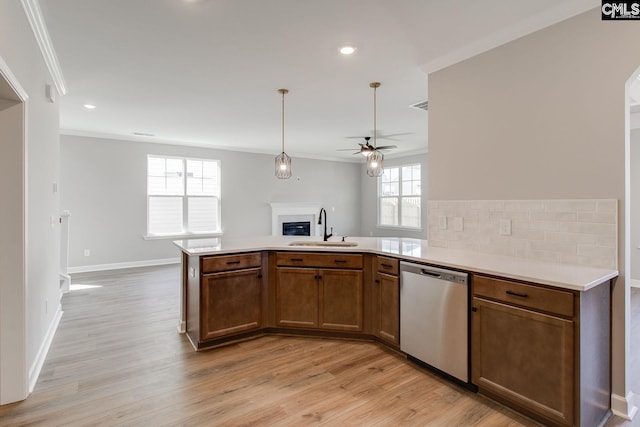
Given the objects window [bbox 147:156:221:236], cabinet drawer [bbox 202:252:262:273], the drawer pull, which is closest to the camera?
the drawer pull

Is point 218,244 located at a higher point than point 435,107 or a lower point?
lower

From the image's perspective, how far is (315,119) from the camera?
5340 mm

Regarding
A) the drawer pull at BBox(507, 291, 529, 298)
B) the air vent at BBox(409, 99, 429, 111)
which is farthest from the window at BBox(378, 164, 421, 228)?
the drawer pull at BBox(507, 291, 529, 298)

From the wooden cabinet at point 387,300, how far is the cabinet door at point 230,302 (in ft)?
3.65

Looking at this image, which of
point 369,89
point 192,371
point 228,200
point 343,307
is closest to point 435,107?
point 369,89

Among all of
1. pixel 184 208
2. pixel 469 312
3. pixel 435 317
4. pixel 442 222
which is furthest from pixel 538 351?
pixel 184 208

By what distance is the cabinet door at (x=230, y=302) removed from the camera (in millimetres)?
2934

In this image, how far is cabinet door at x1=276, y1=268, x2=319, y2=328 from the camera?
3.18m

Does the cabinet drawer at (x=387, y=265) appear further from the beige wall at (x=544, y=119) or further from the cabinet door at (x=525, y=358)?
the beige wall at (x=544, y=119)

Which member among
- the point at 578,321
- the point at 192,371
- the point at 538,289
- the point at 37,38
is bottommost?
the point at 192,371

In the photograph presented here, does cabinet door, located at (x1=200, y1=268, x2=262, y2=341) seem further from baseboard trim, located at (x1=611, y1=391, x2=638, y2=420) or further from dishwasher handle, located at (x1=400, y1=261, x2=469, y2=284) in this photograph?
baseboard trim, located at (x1=611, y1=391, x2=638, y2=420)

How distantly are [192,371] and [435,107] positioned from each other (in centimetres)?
314

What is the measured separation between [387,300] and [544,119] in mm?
1843

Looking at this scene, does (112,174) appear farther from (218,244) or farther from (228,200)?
(218,244)
